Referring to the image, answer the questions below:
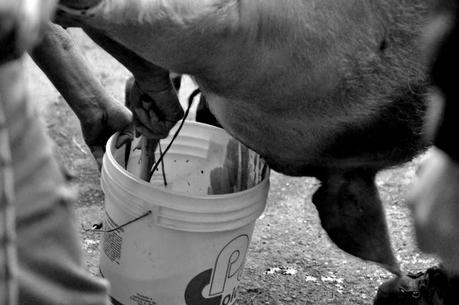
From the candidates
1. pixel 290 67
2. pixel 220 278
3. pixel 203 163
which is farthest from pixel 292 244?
pixel 290 67

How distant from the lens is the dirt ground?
124 inches

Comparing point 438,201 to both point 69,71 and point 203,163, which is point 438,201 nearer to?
point 203,163

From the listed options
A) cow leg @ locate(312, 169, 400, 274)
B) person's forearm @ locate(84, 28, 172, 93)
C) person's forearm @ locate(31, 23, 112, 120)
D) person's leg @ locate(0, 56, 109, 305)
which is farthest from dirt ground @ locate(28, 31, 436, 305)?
person's leg @ locate(0, 56, 109, 305)

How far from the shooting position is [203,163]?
2.94 meters

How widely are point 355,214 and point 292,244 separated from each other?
66 cm

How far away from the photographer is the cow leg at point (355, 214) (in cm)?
271

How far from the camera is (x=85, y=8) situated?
208 cm

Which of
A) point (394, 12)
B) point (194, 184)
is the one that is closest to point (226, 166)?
point (194, 184)

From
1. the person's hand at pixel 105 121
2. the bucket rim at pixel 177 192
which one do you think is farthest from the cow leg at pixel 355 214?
the person's hand at pixel 105 121

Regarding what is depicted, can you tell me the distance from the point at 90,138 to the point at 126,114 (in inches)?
6.1

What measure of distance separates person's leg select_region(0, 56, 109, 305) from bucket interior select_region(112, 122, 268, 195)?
1331mm

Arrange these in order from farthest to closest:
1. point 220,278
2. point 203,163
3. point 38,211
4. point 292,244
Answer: point 292,244, point 203,163, point 220,278, point 38,211

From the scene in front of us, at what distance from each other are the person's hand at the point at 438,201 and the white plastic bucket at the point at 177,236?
1.03 m

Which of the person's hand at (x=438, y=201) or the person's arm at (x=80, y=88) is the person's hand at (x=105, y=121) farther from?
the person's hand at (x=438, y=201)
